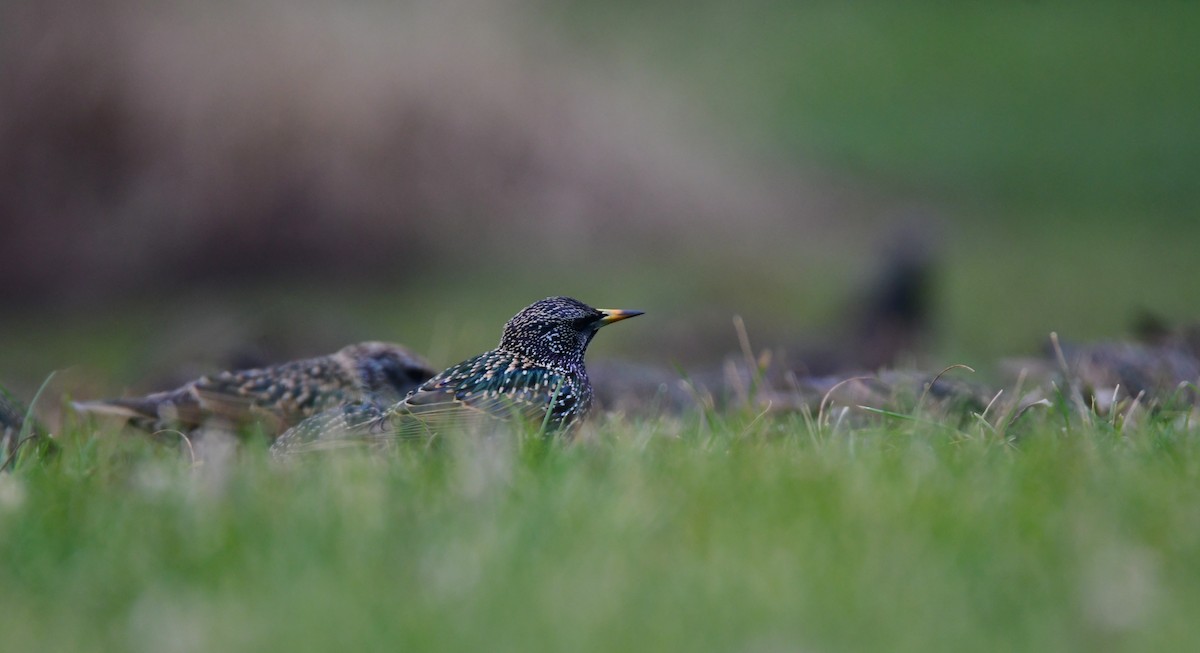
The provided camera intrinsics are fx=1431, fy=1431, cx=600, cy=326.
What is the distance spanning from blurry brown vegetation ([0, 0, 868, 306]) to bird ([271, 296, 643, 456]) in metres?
7.76

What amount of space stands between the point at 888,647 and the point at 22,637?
4.87ft

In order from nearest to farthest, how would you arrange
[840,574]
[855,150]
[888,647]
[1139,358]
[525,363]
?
[888,647] → [840,574] → [525,363] → [1139,358] → [855,150]

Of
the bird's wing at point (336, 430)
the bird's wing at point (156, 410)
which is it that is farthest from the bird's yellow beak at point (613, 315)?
the bird's wing at point (156, 410)

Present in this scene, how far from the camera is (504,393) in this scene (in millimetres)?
4523

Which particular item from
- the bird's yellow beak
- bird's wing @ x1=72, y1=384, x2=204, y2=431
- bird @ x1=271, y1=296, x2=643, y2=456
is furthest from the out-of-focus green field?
bird's wing @ x1=72, y1=384, x2=204, y2=431

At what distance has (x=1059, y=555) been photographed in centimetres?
275

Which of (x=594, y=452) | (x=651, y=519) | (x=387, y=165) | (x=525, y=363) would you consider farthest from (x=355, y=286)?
(x=651, y=519)

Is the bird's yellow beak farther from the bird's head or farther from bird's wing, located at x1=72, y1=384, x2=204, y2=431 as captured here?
bird's wing, located at x1=72, y1=384, x2=204, y2=431

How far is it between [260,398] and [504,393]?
130 centimetres

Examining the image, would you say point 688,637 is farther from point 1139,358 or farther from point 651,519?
point 1139,358

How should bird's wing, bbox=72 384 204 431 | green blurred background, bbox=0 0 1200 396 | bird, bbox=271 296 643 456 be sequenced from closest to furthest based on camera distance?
bird, bbox=271 296 643 456 < bird's wing, bbox=72 384 204 431 < green blurred background, bbox=0 0 1200 396

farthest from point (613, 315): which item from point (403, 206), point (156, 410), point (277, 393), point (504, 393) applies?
point (403, 206)

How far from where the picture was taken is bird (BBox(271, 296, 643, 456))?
4387mm

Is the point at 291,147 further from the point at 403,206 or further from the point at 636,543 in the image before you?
the point at 636,543
